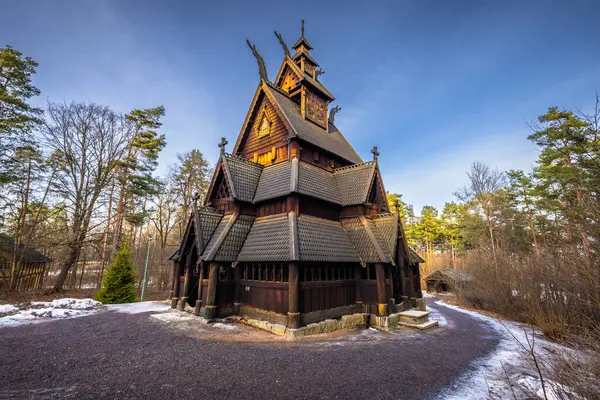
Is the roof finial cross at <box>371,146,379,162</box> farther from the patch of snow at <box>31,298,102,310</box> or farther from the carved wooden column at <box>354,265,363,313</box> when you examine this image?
the patch of snow at <box>31,298,102,310</box>

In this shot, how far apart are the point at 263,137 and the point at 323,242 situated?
309 inches

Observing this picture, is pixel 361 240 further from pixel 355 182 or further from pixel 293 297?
Result: pixel 293 297

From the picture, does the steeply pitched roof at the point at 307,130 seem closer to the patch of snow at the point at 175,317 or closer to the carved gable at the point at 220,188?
the carved gable at the point at 220,188

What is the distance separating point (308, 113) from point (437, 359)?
1441cm

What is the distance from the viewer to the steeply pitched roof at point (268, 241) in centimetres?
966

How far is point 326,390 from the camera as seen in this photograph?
4961 mm

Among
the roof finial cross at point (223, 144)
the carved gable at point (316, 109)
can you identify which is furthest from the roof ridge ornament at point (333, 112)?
the roof finial cross at point (223, 144)

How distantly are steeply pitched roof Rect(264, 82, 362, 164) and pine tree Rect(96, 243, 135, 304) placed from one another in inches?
537

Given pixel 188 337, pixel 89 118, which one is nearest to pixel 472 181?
pixel 188 337

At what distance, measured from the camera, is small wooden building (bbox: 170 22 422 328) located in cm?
995

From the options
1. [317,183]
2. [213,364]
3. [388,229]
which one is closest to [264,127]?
[317,183]

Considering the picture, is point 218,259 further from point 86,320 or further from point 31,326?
point 31,326

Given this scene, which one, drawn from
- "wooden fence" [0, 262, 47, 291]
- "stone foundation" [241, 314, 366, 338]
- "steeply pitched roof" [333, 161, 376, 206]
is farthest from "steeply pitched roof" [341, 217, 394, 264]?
"wooden fence" [0, 262, 47, 291]

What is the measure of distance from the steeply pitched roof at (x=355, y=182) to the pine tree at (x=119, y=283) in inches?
576
